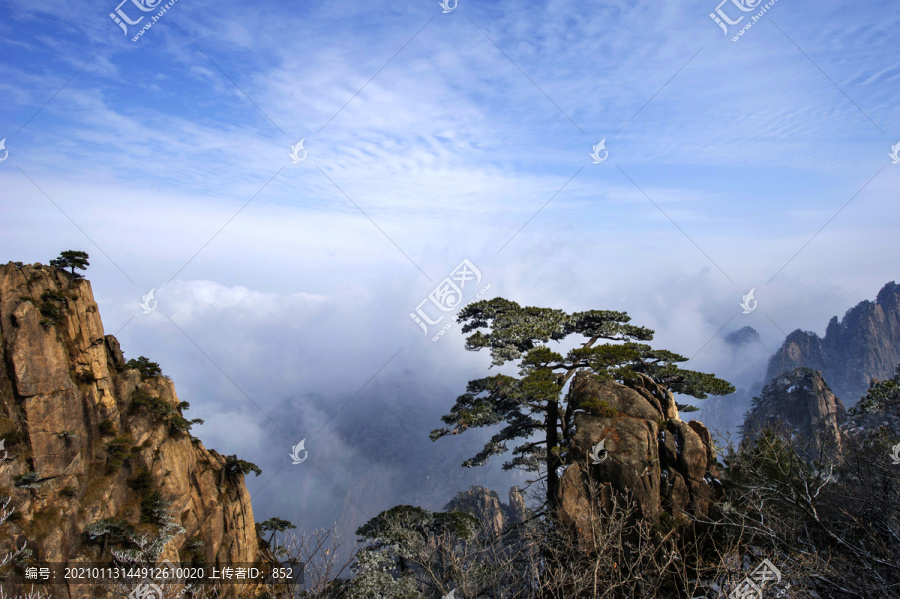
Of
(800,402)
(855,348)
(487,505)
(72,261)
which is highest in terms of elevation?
(855,348)

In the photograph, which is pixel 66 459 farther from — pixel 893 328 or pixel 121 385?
pixel 893 328

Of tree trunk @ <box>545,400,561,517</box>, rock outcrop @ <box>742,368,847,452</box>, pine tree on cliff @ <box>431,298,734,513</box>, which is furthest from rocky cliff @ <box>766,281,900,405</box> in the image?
tree trunk @ <box>545,400,561,517</box>

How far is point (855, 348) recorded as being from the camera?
166m

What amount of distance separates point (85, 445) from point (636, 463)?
81.8 feet

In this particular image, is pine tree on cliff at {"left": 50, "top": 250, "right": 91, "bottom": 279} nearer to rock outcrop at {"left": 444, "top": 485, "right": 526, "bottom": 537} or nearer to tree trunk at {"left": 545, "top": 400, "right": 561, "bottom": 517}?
tree trunk at {"left": 545, "top": 400, "right": 561, "bottom": 517}

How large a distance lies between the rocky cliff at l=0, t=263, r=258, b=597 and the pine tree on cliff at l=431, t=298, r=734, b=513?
50.9ft

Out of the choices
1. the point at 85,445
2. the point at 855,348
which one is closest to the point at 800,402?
the point at 85,445

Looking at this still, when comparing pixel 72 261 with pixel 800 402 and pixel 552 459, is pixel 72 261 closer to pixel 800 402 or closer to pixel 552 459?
pixel 552 459

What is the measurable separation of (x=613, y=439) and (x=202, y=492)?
22600 millimetres

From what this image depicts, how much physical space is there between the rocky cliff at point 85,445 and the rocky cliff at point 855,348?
180595mm

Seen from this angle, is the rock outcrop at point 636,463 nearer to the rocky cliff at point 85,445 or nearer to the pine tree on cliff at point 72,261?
the rocky cliff at point 85,445

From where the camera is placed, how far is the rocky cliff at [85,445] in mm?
20688

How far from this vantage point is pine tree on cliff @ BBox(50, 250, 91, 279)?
2447cm

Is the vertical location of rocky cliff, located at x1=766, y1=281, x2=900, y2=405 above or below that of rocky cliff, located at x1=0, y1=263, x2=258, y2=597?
above
